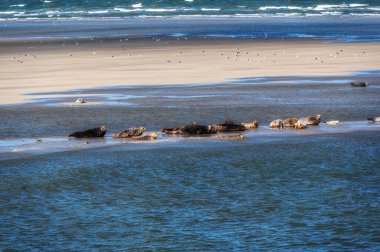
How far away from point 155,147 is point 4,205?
4319mm

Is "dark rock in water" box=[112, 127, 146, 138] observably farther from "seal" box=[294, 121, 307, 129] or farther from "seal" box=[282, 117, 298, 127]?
"seal" box=[294, 121, 307, 129]

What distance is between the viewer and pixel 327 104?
1980 centimetres

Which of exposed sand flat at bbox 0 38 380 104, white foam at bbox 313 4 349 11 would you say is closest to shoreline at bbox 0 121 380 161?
exposed sand flat at bbox 0 38 380 104

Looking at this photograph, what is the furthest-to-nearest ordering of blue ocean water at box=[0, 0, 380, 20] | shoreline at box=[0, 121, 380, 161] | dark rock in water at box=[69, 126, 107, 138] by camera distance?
blue ocean water at box=[0, 0, 380, 20] → dark rock in water at box=[69, 126, 107, 138] → shoreline at box=[0, 121, 380, 161]

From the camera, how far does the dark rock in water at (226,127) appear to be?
16266 millimetres

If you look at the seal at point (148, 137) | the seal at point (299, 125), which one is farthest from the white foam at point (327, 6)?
the seal at point (148, 137)

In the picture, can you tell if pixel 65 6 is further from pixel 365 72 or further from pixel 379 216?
pixel 379 216

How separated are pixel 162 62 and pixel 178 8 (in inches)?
3085

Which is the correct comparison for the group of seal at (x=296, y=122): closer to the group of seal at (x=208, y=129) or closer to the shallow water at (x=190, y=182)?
the group of seal at (x=208, y=129)

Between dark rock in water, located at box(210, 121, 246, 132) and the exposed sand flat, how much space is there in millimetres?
6867

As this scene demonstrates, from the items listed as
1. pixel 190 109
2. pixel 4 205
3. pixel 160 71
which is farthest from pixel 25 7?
pixel 4 205

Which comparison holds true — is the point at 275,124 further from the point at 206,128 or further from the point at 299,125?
the point at 206,128

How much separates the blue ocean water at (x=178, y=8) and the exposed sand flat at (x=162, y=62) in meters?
51.4

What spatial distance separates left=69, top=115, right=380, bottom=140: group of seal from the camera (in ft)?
51.9
